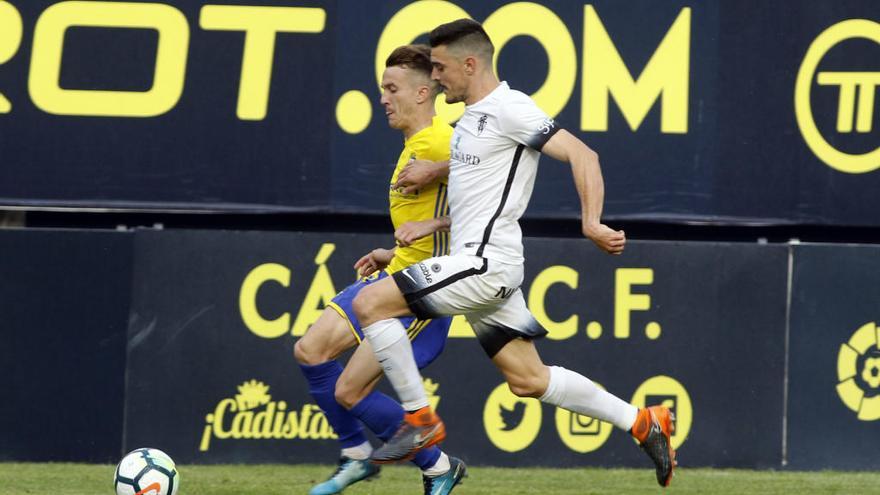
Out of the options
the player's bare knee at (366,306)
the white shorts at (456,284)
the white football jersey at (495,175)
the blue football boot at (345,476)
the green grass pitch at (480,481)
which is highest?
the white football jersey at (495,175)

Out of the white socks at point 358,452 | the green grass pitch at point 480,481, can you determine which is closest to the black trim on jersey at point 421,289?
the white socks at point 358,452

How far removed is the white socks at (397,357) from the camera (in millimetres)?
6102

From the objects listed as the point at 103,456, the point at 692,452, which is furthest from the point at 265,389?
the point at 692,452

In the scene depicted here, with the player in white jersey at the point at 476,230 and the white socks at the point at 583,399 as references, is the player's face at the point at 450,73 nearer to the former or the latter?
the player in white jersey at the point at 476,230

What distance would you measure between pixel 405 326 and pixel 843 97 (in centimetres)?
383

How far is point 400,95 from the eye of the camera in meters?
6.84

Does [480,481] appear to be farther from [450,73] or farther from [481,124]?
[450,73]

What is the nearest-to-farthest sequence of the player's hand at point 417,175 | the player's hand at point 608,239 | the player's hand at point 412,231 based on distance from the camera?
the player's hand at point 608,239 → the player's hand at point 412,231 → the player's hand at point 417,175

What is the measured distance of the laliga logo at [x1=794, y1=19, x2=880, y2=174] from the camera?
9094mm

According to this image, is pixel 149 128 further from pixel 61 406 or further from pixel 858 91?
pixel 858 91

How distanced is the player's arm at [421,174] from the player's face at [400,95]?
350mm

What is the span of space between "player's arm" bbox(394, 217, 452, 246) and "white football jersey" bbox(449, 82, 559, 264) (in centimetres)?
33

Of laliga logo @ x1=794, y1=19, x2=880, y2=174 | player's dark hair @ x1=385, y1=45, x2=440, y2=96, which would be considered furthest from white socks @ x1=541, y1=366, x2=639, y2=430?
laliga logo @ x1=794, y1=19, x2=880, y2=174

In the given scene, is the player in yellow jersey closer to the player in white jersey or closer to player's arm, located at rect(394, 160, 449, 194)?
player's arm, located at rect(394, 160, 449, 194)
